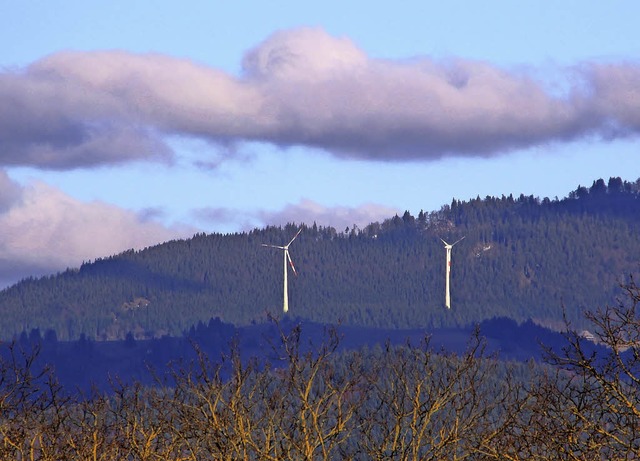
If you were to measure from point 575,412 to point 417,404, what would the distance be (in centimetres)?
521

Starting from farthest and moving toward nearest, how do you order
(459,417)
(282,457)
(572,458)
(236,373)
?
(236,373) → (459,417) → (282,457) → (572,458)

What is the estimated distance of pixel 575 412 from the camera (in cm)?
3116

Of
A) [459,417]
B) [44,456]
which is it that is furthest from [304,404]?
[44,456]

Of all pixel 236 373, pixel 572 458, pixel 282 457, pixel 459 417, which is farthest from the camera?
pixel 236 373

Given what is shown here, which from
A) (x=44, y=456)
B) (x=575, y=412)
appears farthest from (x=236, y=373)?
(x=575, y=412)

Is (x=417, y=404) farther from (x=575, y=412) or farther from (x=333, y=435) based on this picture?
(x=575, y=412)

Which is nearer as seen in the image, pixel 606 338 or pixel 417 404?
pixel 606 338

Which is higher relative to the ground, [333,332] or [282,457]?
[333,332]

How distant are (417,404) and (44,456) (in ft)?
33.6

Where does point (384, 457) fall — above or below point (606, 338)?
below

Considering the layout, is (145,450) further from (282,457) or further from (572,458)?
(572,458)

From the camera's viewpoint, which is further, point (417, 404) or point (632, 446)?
point (417, 404)

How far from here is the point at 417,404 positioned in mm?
35250

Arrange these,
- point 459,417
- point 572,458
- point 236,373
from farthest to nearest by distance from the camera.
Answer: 1. point 236,373
2. point 459,417
3. point 572,458
